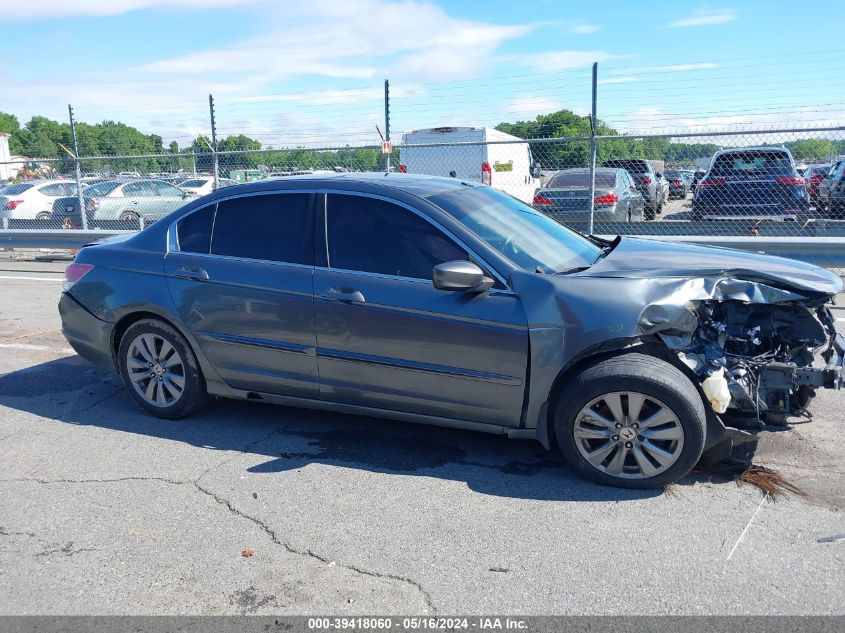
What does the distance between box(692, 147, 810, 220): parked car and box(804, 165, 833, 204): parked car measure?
6.33 feet

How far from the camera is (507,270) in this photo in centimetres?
423

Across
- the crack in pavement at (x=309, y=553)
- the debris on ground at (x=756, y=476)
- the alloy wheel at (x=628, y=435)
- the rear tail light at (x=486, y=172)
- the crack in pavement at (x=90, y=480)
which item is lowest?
the crack in pavement at (x=309, y=553)

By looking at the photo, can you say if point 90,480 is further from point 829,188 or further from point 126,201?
point 829,188

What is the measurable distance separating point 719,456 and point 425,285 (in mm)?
1875

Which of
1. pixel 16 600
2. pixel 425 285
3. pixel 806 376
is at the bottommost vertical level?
pixel 16 600

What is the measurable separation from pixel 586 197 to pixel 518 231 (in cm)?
811

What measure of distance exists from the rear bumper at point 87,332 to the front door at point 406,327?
70.4 inches

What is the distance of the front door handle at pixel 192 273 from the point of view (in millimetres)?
4984

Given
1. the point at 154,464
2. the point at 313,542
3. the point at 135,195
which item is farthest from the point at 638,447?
the point at 135,195

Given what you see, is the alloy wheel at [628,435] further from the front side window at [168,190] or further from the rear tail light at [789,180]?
the front side window at [168,190]

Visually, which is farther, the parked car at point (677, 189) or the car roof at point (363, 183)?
the parked car at point (677, 189)

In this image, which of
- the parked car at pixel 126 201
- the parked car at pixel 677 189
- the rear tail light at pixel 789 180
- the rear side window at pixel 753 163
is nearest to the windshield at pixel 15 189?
the parked car at pixel 126 201

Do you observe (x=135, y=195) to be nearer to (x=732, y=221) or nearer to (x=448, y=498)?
(x=732, y=221)

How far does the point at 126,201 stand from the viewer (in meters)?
18.1
